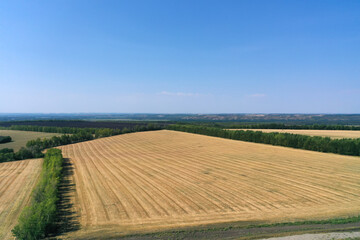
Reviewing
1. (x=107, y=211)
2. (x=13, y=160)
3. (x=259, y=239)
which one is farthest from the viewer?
(x=13, y=160)

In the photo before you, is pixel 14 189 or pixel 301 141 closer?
pixel 14 189

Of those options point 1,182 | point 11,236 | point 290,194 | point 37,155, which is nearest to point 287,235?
point 290,194

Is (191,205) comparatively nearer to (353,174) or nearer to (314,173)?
(314,173)

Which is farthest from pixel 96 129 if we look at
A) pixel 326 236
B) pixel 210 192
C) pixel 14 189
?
pixel 326 236

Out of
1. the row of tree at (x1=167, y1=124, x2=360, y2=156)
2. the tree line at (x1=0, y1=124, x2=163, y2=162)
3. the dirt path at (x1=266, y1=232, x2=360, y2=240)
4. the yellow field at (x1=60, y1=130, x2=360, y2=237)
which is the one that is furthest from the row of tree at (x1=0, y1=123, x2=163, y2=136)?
the dirt path at (x1=266, y1=232, x2=360, y2=240)

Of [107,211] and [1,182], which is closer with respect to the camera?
[107,211]

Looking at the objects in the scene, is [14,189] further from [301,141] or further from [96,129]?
[96,129]
